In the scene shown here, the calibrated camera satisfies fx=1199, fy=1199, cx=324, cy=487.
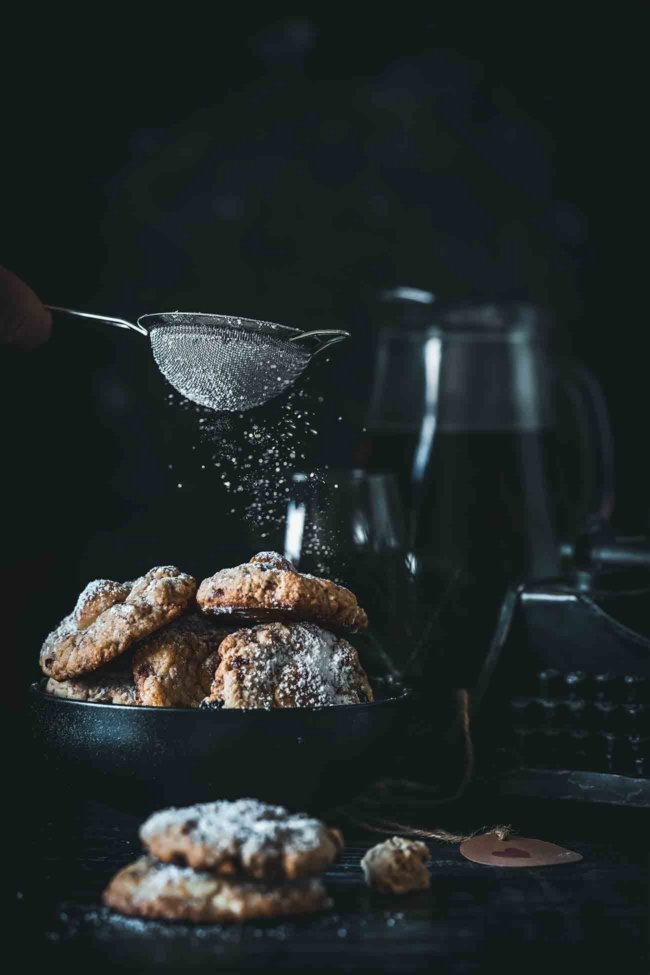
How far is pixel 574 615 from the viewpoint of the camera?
0.95 m

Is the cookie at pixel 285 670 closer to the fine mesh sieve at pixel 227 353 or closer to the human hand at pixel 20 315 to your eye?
the fine mesh sieve at pixel 227 353

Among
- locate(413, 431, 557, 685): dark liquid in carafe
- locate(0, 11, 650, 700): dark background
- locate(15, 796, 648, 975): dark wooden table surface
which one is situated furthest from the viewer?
locate(0, 11, 650, 700): dark background

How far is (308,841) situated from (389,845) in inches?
3.7

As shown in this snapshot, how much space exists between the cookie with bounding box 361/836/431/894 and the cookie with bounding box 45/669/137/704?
0.60ft

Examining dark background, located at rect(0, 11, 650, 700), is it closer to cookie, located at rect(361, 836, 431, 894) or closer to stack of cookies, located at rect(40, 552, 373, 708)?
stack of cookies, located at rect(40, 552, 373, 708)

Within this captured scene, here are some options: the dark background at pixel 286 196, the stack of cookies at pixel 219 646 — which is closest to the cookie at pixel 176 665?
the stack of cookies at pixel 219 646

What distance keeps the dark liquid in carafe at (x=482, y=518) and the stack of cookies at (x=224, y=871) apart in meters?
0.53

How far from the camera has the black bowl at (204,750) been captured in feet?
2.40

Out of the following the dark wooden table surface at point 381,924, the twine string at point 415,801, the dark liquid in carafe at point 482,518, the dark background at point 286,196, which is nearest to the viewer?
the dark wooden table surface at point 381,924

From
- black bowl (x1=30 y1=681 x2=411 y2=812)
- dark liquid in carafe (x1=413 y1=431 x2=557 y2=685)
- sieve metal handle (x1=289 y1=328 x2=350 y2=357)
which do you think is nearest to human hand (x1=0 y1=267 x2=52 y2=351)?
sieve metal handle (x1=289 y1=328 x2=350 y2=357)

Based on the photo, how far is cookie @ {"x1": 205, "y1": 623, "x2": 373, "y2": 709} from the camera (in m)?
0.75

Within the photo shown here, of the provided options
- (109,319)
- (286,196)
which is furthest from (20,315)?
(286,196)

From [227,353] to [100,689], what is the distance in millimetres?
269

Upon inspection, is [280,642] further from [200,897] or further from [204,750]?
[200,897]
